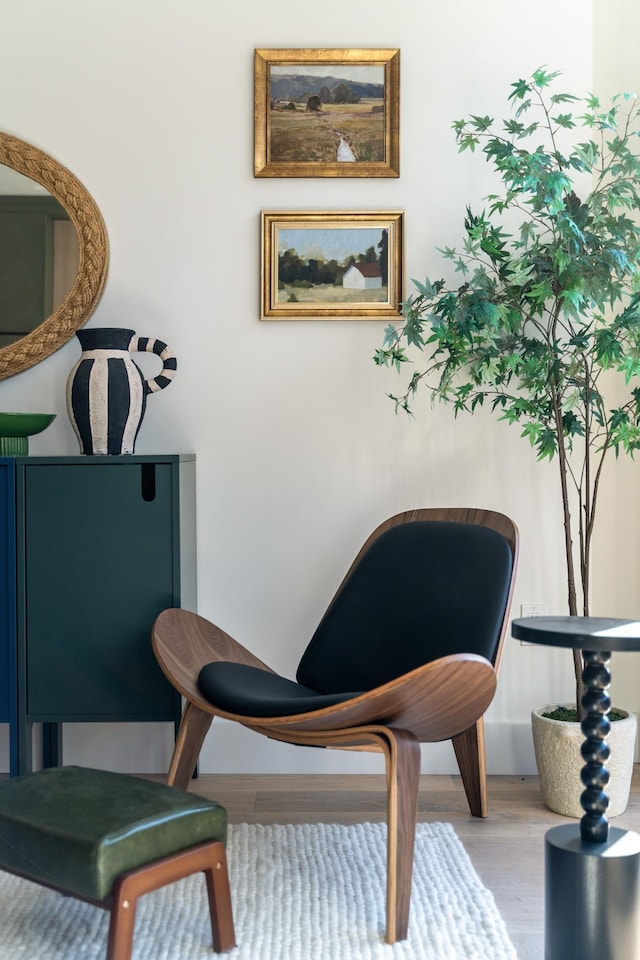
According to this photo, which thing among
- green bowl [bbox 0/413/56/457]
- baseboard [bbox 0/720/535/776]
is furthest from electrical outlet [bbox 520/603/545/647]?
green bowl [bbox 0/413/56/457]

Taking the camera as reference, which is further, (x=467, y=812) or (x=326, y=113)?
(x=326, y=113)

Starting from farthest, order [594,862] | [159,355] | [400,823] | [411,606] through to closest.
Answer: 1. [159,355]
2. [411,606]
3. [400,823]
4. [594,862]

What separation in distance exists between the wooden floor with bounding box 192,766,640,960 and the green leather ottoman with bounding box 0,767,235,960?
66 cm

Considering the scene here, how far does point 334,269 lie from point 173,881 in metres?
1.88

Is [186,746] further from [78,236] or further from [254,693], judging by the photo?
[78,236]

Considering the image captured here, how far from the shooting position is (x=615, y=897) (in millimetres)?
1581

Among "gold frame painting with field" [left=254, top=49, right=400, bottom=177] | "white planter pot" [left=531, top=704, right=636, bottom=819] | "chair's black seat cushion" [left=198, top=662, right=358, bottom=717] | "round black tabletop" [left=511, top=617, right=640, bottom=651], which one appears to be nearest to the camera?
"round black tabletop" [left=511, top=617, right=640, bottom=651]

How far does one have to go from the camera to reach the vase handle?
2.73 m

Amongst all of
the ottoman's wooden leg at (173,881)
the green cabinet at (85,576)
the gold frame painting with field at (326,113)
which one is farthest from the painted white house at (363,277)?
the ottoman's wooden leg at (173,881)

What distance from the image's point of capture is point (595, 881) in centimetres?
158

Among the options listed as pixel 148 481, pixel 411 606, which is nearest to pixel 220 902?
pixel 411 606

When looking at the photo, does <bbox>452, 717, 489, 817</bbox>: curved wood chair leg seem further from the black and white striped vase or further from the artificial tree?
the black and white striped vase

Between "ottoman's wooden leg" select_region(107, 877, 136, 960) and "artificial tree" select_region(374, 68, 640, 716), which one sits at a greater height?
"artificial tree" select_region(374, 68, 640, 716)

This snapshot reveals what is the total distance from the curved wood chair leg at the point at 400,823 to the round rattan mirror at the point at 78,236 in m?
1.70
